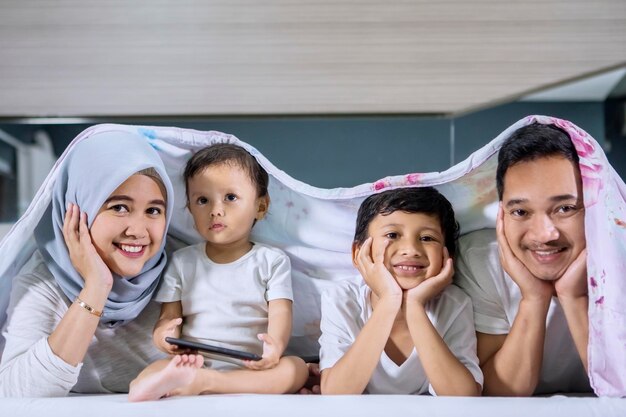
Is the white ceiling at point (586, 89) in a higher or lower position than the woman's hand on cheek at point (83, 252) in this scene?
higher

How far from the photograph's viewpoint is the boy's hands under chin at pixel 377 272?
1.34 meters

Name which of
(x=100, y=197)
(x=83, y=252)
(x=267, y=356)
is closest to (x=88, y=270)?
(x=83, y=252)

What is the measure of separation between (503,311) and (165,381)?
65 centimetres

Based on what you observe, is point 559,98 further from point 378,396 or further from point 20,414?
point 20,414

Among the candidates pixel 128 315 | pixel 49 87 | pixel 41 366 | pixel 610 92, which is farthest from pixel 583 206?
pixel 49 87

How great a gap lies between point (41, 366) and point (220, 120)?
3.05 ft

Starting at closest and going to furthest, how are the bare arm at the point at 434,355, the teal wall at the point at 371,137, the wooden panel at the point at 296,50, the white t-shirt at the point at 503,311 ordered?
the bare arm at the point at 434,355 → the white t-shirt at the point at 503,311 → the teal wall at the point at 371,137 → the wooden panel at the point at 296,50

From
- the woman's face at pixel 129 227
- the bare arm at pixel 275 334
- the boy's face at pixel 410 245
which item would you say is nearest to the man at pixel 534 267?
the boy's face at pixel 410 245

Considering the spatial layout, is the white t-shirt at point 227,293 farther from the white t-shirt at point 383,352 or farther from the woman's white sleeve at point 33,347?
the woman's white sleeve at point 33,347

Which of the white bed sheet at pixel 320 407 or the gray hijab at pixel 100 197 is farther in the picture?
the gray hijab at pixel 100 197

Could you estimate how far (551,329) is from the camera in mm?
1385

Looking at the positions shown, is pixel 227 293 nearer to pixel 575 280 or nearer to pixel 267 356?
pixel 267 356

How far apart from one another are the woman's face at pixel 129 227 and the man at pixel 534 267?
64 cm

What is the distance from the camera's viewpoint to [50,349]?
129 centimetres
